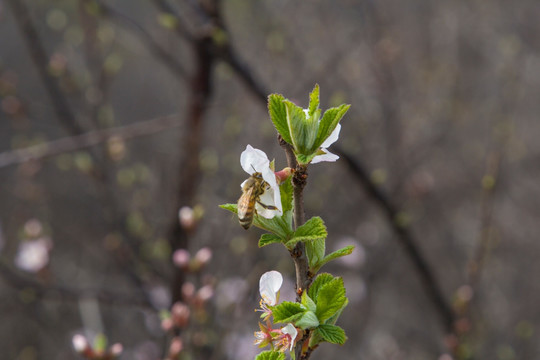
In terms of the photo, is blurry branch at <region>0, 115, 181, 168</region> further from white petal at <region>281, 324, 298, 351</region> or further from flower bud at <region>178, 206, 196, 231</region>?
white petal at <region>281, 324, 298, 351</region>

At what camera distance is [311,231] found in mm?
565

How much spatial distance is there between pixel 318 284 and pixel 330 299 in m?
0.04

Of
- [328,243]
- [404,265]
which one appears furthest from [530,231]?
[328,243]

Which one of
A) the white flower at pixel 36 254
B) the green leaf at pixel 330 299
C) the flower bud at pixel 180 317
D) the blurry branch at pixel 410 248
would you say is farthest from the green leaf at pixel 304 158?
the white flower at pixel 36 254

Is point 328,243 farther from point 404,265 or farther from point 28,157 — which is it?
point 28,157

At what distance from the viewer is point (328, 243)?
3461mm

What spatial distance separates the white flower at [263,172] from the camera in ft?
1.94

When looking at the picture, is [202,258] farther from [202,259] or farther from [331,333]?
[331,333]

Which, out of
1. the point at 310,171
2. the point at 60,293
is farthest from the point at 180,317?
the point at 310,171

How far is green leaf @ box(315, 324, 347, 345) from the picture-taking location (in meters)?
0.57

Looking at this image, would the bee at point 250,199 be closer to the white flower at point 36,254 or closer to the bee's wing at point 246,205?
the bee's wing at point 246,205

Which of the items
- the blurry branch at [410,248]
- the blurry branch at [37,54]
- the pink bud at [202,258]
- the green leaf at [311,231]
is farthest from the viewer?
the blurry branch at [37,54]

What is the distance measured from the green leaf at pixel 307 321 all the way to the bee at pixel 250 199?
0.46 ft

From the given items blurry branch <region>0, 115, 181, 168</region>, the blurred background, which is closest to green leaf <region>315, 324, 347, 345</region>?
blurry branch <region>0, 115, 181, 168</region>
